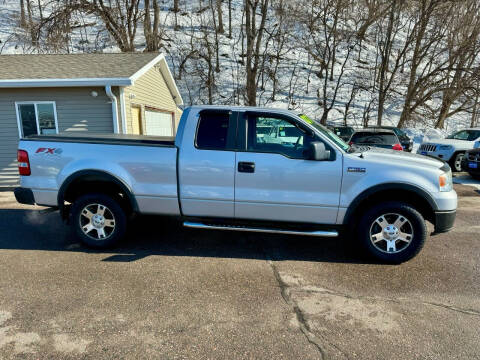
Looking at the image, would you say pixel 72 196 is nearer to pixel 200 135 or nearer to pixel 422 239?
pixel 200 135

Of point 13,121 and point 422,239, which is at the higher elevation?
point 13,121

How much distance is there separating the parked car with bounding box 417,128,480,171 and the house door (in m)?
10.4

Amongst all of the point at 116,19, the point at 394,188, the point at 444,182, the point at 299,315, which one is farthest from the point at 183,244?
the point at 116,19

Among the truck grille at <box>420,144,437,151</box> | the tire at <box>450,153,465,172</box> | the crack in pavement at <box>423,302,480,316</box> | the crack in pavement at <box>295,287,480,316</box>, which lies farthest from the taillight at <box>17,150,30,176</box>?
the tire at <box>450,153,465,172</box>

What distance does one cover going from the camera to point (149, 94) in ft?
37.8

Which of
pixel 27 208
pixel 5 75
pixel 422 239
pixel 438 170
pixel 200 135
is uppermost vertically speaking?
pixel 5 75

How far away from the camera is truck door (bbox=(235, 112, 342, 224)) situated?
3.80 meters

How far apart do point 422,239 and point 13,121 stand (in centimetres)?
1025

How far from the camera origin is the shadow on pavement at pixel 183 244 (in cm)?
419

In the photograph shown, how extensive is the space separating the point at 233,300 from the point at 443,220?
2.75 meters

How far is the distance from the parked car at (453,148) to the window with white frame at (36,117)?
12.5 meters

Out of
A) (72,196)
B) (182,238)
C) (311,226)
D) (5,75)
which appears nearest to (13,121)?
(5,75)

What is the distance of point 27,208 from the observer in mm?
6605

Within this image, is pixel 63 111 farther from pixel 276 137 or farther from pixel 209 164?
pixel 276 137
